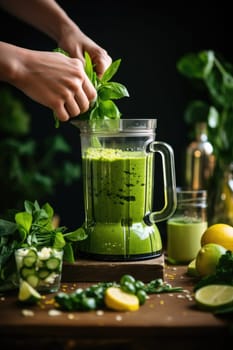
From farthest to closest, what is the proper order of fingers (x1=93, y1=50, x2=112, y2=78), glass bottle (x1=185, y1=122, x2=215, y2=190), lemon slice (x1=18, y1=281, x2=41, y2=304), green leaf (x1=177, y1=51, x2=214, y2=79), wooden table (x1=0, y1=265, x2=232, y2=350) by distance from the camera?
green leaf (x1=177, y1=51, x2=214, y2=79) < glass bottle (x1=185, y1=122, x2=215, y2=190) < fingers (x1=93, y1=50, x2=112, y2=78) < lemon slice (x1=18, y1=281, x2=41, y2=304) < wooden table (x1=0, y1=265, x2=232, y2=350)

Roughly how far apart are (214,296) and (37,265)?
40 cm

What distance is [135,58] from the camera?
13.0 ft

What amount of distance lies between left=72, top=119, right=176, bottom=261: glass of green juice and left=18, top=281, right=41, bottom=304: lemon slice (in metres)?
0.29

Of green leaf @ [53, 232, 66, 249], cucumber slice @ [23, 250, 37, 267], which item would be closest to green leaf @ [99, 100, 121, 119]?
green leaf @ [53, 232, 66, 249]

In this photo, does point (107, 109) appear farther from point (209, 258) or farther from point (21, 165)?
point (21, 165)

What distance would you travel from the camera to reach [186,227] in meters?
1.85

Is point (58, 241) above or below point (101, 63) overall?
below

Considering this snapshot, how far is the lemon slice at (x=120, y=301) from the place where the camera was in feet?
4.36

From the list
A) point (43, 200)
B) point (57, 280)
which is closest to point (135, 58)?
point (43, 200)

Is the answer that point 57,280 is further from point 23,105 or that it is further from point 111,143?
point 23,105

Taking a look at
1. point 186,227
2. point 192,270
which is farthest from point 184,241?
point 192,270

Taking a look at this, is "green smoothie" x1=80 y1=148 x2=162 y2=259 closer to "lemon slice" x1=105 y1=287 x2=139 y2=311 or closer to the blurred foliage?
"lemon slice" x1=105 y1=287 x2=139 y2=311

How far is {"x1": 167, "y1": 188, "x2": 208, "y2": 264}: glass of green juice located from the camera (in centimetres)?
184
